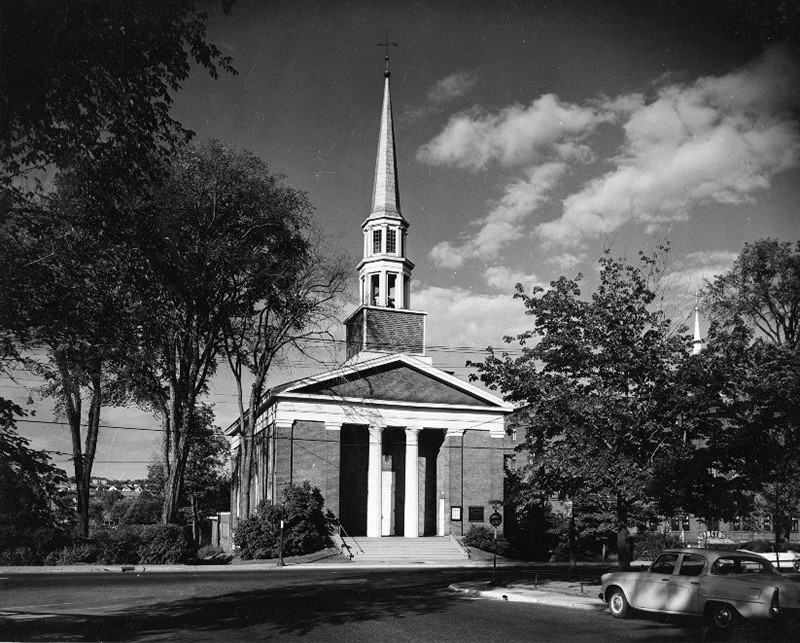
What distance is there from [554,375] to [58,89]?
14.7 m

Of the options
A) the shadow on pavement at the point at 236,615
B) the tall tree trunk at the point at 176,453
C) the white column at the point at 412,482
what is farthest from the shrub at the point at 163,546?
the shadow on pavement at the point at 236,615

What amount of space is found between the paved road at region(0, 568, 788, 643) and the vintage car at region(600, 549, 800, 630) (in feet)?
1.49

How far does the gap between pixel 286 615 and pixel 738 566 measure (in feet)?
29.1

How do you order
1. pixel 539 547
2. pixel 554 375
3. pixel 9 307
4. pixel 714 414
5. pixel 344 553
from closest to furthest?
1. pixel 9 307
2. pixel 714 414
3. pixel 554 375
4. pixel 344 553
5. pixel 539 547

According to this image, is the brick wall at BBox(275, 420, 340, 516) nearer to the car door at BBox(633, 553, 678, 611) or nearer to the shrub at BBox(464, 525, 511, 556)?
the shrub at BBox(464, 525, 511, 556)

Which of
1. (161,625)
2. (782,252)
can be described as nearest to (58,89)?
(161,625)

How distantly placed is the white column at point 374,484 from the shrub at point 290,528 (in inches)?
122

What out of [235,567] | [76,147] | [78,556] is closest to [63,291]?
[76,147]

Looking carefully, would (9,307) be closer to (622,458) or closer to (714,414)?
(622,458)

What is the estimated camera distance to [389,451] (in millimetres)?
47125

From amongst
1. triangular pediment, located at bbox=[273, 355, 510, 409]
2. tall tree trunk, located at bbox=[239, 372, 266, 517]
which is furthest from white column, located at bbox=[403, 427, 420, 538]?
tall tree trunk, located at bbox=[239, 372, 266, 517]

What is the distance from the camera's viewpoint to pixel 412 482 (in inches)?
1785

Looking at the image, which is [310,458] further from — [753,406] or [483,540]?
[753,406]

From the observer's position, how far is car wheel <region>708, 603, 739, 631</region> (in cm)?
1407
